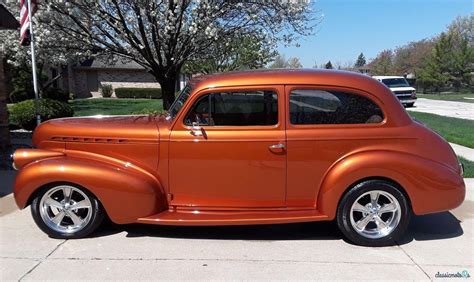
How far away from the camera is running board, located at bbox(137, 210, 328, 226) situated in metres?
4.14

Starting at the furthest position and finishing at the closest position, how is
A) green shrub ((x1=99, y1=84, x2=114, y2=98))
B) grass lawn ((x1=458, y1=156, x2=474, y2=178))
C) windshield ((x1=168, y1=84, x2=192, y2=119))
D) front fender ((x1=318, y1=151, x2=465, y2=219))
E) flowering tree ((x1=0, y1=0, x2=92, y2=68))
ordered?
green shrub ((x1=99, y1=84, x2=114, y2=98)) < flowering tree ((x1=0, y1=0, x2=92, y2=68)) < grass lawn ((x1=458, y1=156, x2=474, y2=178)) < windshield ((x1=168, y1=84, x2=192, y2=119)) < front fender ((x1=318, y1=151, x2=465, y2=219))

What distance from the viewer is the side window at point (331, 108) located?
426cm

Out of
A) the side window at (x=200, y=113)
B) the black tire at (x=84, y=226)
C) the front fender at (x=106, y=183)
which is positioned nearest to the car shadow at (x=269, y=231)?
the black tire at (x=84, y=226)

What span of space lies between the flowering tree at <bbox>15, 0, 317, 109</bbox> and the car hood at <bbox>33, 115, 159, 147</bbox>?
5.14 meters

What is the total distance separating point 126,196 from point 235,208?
43.1 inches

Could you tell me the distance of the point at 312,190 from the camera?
427 cm

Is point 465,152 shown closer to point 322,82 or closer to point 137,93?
point 322,82

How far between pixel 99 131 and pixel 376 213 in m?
2.98

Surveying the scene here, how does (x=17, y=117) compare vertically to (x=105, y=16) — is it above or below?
below

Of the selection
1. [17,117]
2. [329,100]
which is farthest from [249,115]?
[17,117]

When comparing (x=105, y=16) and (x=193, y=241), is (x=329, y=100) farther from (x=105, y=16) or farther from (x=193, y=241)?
(x=105, y=16)

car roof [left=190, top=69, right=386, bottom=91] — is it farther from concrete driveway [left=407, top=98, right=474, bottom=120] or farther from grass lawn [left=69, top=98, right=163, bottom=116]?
concrete driveway [left=407, top=98, right=474, bottom=120]

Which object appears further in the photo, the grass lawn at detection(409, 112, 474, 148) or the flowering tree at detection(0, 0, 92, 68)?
the grass lawn at detection(409, 112, 474, 148)

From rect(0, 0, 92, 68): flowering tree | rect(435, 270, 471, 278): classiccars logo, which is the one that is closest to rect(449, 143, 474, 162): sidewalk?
rect(435, 270, 471, 278): classiccars logo
